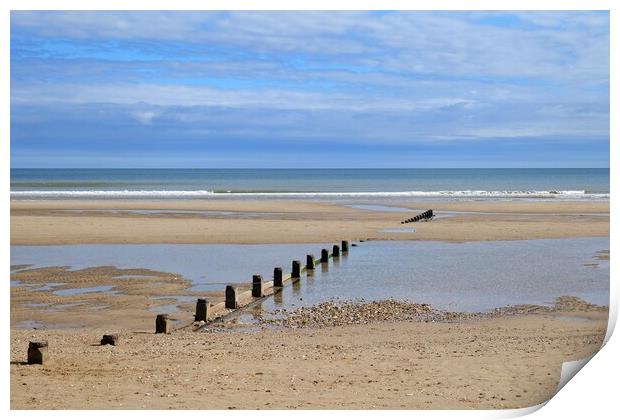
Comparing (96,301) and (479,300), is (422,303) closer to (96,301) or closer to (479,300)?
(479,300)

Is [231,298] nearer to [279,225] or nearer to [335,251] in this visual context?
[335,251]

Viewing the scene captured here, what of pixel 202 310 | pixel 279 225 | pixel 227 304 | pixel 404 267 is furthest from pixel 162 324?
pixel 279 225

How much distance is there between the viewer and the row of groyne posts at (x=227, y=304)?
884cm

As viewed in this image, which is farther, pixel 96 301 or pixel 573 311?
pixel 96 301

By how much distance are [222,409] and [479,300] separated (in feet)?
26.1

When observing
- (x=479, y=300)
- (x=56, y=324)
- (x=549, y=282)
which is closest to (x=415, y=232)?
(x=549, y=282)

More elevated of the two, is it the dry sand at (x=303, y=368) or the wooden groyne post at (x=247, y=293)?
the wooden groyne post at (x=247, y=293)

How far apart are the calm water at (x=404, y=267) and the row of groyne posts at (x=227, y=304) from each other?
27cm

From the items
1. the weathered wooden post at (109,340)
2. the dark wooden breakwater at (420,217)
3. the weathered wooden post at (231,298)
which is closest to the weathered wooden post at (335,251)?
the weathered wooden post at (231,298)

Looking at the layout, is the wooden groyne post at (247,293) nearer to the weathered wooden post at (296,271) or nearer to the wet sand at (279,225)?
the weathered wooden post at (296,271)

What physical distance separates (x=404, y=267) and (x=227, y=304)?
654 centimetres

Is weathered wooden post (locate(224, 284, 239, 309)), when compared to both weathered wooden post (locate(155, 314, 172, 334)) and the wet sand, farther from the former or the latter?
the wet sand

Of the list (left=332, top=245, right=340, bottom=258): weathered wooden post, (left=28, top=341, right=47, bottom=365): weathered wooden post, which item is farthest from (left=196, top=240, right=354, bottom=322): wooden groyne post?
(left=28, top=341, right=47, bottom=365): weathered wooden post
